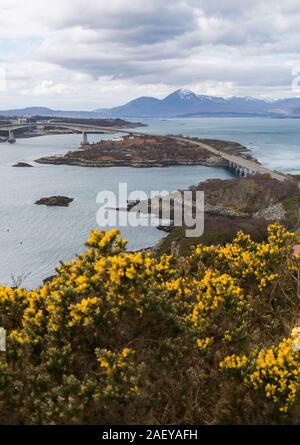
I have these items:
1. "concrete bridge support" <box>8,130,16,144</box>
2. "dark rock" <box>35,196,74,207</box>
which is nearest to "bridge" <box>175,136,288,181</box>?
"dark rock" <box>35,196,74,207</box>

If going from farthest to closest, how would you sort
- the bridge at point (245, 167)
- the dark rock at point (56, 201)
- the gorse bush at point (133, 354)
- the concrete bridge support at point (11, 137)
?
the concrete bridge support at point (11, 137) → the bridge at point (245, 167) → the dark rock at point (56, 201) → the gorse bush at point (133, 354)

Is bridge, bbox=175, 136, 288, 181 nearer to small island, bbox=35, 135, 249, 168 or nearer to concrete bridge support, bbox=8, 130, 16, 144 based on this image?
small island, bbox=35, 135, 249, 168

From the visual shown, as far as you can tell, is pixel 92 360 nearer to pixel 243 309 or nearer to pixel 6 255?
pixel 243 309

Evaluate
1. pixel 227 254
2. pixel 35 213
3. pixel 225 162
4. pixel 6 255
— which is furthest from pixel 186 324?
pixel 225 162

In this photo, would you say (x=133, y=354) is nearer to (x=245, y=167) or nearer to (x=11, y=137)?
(x=245, y=167)

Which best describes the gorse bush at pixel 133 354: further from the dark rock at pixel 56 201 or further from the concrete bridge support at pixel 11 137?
the concrete bridge support at pixel 11 137

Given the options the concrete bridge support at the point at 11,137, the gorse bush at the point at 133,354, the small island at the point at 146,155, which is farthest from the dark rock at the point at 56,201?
the concrete bridge support at the point at 11,137
